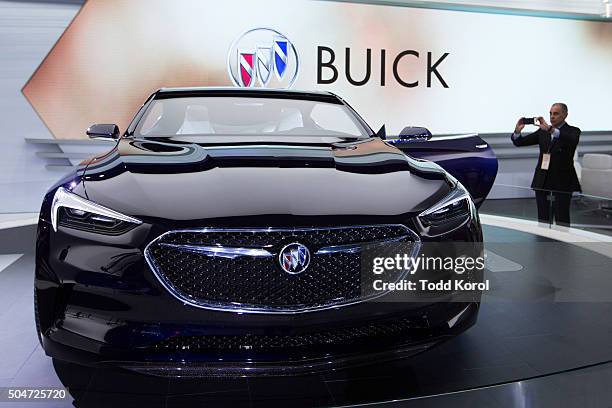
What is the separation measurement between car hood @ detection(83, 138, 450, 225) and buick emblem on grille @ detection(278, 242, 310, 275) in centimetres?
10

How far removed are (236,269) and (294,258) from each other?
14cm

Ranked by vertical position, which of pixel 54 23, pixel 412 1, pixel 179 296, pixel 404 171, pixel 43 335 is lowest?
pixel 43 335

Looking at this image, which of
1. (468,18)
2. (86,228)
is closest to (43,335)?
(86,228)

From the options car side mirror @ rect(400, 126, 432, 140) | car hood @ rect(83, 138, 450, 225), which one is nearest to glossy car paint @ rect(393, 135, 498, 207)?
car side mirror @ rect(400, 126, 432, 140)

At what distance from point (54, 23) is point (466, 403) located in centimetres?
505

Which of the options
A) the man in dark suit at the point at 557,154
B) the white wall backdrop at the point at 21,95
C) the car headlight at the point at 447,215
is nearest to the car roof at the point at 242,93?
the car headlight at the point at 447,215

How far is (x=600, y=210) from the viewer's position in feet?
13.5

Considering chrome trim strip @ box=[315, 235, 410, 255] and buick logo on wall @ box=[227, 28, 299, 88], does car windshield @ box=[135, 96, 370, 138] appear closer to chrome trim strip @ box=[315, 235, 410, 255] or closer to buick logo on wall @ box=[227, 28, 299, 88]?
chrome trim strip @ box=[315, 235, 410, 255]

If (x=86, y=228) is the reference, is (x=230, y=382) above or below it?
below

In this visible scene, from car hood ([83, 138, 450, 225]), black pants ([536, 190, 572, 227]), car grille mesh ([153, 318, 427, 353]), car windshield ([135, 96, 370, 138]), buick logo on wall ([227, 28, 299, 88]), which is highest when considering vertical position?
buick logo on wall ([227, 28, 299, 88])

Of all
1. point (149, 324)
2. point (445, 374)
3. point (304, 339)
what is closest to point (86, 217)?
point (149, 324)

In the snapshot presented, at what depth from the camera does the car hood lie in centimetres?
148

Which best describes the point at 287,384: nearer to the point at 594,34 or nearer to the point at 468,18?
the point at 468,18

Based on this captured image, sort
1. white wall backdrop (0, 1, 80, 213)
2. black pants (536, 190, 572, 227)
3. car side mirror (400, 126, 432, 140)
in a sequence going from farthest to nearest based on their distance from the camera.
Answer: white wall backdrop (0, 1, 80, 213) → black pants (536, 190, 572, 227) → car side mirror (400, 126, 432, 140)
